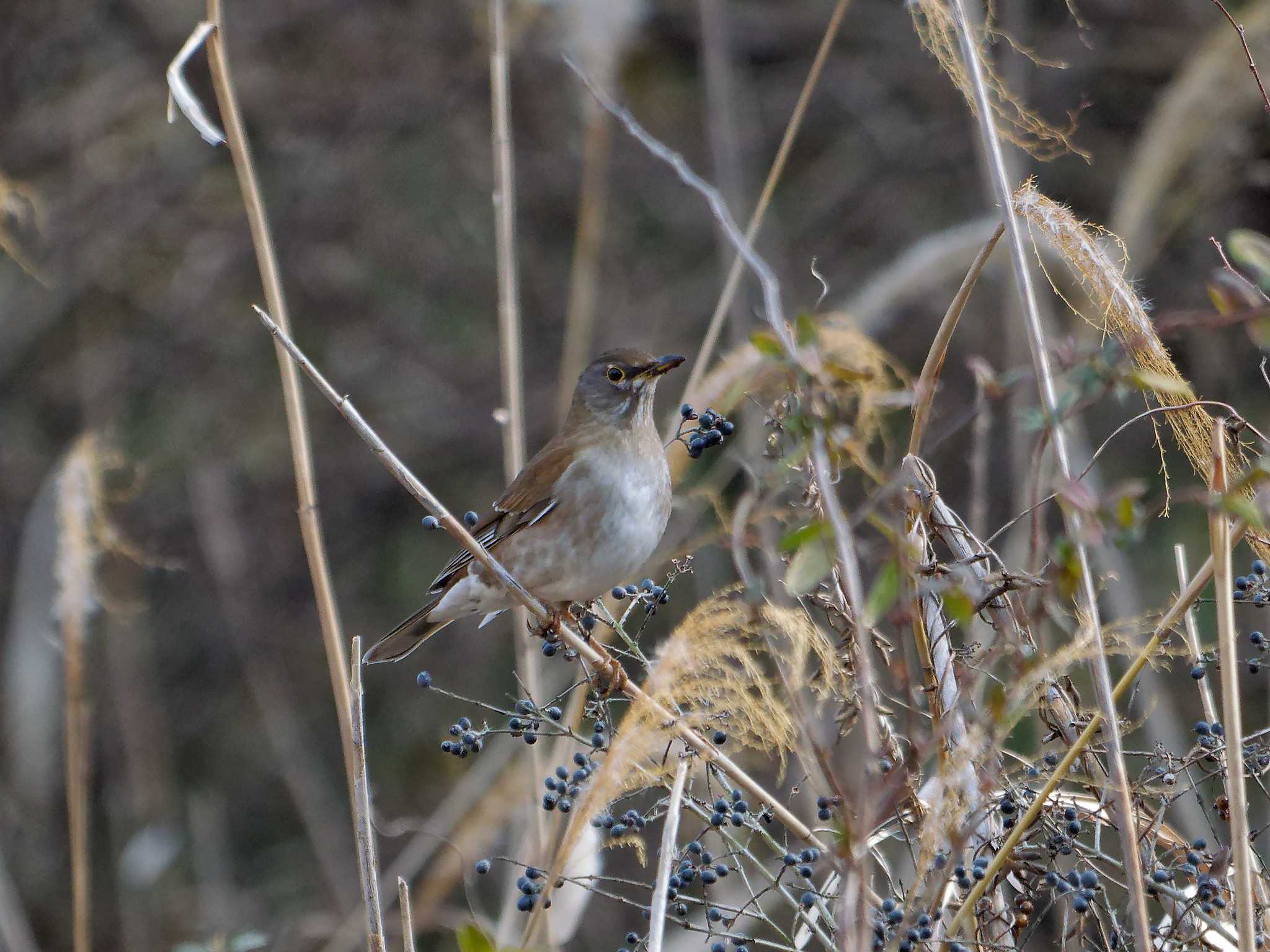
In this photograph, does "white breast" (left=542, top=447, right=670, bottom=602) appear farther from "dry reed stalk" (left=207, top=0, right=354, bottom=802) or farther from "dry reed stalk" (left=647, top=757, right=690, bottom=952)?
"dry reed stalk" (left=647, top=757, right=690, bottom=952)

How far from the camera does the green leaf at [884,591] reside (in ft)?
4.83

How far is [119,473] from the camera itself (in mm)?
6965

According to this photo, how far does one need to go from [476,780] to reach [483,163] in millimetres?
4561

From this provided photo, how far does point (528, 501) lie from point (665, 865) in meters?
2.30

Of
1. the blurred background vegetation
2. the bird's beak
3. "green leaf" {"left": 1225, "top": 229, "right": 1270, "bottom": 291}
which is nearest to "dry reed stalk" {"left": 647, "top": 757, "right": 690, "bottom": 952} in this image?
"green leaf" {"left": 1225, "top": 229, "right": 1270, "bottom": 291}

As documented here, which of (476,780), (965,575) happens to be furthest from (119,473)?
(965,575)

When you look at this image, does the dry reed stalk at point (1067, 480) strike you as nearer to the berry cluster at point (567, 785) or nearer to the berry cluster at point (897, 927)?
the berry cluster at point (897, 927)

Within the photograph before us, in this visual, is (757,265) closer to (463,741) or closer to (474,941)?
(474,941)

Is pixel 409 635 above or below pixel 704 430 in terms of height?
below

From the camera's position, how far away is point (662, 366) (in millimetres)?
3764

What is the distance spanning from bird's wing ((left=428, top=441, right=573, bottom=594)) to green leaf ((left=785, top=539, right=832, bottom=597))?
8.02ft

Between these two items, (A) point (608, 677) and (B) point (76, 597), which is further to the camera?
(B) point (76, 597)

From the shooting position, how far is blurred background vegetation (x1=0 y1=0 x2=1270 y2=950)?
713cm

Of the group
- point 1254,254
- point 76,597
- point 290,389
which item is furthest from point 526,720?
point 76,597
